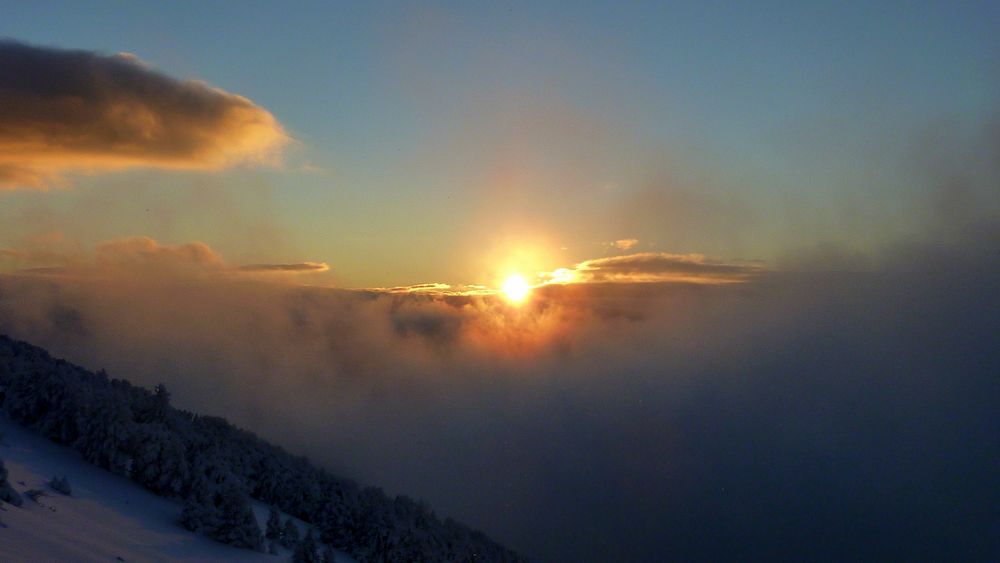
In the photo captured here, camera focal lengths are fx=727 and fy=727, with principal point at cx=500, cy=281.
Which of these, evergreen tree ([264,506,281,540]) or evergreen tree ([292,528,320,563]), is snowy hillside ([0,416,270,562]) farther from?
evergreen tree ([264,506,281,540])

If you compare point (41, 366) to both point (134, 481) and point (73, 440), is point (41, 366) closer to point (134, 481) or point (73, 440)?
point (73, 440)

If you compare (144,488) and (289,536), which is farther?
(289,536)

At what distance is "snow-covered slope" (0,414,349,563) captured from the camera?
421 inches

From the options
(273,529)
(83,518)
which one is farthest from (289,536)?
(83,518)

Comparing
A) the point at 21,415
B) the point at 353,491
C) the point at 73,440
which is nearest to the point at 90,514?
the point at 73,440

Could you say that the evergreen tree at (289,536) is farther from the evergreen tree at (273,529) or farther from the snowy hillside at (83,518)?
the snowy hillside at (83,518)

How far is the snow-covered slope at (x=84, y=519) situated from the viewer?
1070cm

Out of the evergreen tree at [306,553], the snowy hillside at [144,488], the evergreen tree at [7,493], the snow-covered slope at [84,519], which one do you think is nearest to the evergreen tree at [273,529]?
the snowy hillside at [144,488]

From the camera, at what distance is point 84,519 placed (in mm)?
12484

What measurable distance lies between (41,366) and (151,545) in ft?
29.0

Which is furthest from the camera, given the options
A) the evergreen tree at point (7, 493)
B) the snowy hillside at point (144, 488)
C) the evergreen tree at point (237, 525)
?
the evergreen tree at point (237, 525)

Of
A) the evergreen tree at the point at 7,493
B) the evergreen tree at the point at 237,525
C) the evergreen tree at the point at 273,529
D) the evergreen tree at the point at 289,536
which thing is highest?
the evergreen tree at the point at 7,493

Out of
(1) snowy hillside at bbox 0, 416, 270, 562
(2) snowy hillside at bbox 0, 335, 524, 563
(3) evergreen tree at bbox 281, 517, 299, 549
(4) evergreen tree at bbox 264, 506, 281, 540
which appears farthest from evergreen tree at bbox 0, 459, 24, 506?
(3) evergreen tree at bbox 281, 517, 299, 549

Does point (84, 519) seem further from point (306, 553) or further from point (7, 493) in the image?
point (306, 553)
